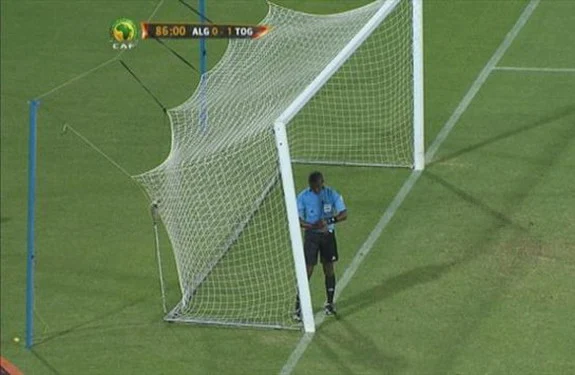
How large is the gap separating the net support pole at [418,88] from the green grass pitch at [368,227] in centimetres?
39

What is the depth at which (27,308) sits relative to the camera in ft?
61.3

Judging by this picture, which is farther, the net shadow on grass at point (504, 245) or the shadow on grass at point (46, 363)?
the net shadow on grass at point (504, 245)

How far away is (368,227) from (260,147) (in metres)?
1.82

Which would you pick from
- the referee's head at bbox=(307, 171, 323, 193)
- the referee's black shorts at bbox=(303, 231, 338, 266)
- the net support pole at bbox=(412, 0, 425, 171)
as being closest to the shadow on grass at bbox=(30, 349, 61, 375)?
the referee's black shorts at bbox=(303, 231, 338, 266)

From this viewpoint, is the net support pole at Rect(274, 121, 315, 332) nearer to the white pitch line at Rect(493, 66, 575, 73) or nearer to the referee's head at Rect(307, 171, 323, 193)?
the referee's head at Rect(307, 171, 323, 193)

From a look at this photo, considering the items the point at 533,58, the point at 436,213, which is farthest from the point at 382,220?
the point at 533,58

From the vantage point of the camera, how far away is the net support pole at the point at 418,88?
900 inches

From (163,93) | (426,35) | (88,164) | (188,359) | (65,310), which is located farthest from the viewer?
(426,35)

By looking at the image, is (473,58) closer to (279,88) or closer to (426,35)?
(426,35)

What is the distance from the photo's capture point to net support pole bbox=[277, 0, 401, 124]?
19.0 m

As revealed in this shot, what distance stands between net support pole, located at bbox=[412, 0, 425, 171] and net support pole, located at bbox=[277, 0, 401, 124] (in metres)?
0.41

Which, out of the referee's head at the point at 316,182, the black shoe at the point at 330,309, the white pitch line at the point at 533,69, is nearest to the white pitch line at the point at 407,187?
the black shoe at the point at 330,309

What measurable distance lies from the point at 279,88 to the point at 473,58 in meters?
7.15

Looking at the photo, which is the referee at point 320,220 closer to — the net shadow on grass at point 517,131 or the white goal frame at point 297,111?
the white goal frame at point 297,111
